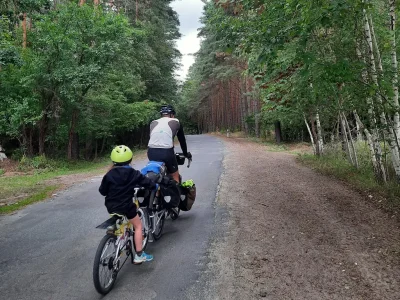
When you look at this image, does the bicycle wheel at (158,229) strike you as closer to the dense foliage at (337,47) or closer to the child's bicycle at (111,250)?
the child's bicycle at (111,250)

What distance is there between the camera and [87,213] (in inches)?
279

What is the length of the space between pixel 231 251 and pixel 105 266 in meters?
1.84

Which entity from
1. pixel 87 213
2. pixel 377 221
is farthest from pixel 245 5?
pixel 87 213

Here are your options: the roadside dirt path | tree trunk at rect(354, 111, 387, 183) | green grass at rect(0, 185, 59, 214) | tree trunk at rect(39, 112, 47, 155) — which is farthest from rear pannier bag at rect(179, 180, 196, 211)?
tree trunk at rect(39, 112, 47, 155)

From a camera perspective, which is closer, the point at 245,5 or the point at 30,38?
the point at 245,5

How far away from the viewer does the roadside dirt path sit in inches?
146

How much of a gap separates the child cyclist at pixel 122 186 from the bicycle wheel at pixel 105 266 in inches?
13.9

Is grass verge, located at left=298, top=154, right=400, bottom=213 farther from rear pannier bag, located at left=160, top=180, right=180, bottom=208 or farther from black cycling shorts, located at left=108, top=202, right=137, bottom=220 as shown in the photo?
black cycling shorts, located at left=108, top=202, right=137, bottom=220

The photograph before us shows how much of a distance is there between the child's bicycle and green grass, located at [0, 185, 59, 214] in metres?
4.90

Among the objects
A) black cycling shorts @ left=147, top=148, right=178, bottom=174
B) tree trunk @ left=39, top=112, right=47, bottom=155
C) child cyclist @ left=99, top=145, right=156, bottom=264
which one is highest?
tree trunk @ left=39, top=112, right=47, bottom=155

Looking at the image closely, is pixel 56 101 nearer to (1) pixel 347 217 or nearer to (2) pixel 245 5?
(2) pixel 245 5

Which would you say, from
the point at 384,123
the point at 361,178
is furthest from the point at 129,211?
the point at 361,178

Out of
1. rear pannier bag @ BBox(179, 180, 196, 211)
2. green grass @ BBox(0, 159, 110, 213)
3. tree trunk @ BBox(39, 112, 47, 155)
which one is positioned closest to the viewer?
rear pannier bag @ BBox(179, 180, 196, 211)

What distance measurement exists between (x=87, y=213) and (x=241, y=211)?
3275mm
